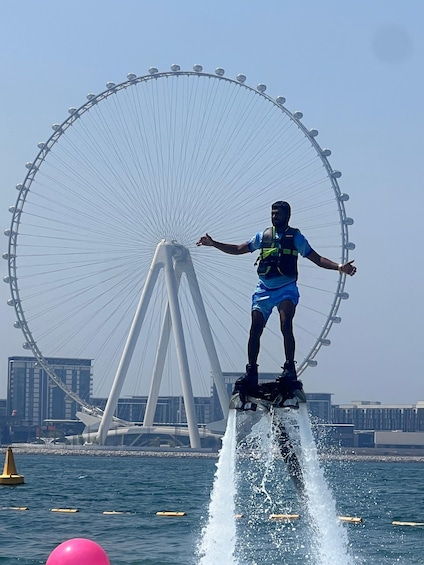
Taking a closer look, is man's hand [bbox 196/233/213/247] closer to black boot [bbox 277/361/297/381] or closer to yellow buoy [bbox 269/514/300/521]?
black boot [bbox 277/361/297/381]

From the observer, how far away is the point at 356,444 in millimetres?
192500

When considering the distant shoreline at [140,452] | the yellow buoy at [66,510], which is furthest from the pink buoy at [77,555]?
the distant shoreline at [140,452]

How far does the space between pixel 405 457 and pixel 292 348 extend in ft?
536

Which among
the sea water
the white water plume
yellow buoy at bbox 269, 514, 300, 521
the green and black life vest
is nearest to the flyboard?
the white water plume

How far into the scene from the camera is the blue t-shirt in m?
19.1

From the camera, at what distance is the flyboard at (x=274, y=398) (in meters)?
18.8

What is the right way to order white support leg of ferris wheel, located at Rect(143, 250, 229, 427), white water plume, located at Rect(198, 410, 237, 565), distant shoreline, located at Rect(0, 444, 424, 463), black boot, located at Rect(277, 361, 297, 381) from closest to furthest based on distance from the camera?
1. black boot, located at Rect(277, 361, 297, 381)
2. white water plume, located at Rect(198, 410, 237, 565)
3. white support leg of ferris wheel, located at Rect(143, 250, 229, 427)
4. distant shoreline, located at Rect(0, 444, 424, 463)

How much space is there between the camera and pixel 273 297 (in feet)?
62.6

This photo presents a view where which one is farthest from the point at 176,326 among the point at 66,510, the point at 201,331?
the point at 66,510

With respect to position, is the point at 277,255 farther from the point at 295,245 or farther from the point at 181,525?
the point at 181,525

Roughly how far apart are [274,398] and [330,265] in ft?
6.52

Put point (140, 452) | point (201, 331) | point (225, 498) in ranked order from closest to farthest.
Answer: point (225, 498) → point (201, 331) → point (140, 452)

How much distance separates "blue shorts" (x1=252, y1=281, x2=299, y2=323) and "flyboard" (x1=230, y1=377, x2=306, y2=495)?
3.31ft

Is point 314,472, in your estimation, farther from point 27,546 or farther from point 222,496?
point 27,546
